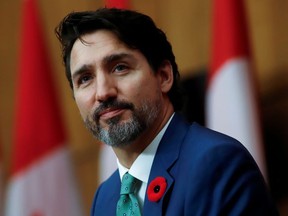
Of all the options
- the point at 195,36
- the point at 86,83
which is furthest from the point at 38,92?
the point at 86,83

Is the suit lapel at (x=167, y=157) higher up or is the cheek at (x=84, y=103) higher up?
the cheek at (x=84, y=103)

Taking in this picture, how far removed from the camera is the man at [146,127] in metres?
1.19

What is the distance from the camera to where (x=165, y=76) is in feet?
4.88

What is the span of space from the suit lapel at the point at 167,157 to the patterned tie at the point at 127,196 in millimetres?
77

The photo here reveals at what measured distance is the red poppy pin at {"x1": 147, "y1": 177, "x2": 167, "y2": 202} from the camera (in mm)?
1261

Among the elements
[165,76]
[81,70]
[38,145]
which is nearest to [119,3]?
[38,145]

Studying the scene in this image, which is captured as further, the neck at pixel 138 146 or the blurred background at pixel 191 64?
the blurred background at pixel 191 64

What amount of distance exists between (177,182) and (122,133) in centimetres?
16

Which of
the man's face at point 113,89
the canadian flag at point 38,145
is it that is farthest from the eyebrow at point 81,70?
the canadian flag at point 38,145

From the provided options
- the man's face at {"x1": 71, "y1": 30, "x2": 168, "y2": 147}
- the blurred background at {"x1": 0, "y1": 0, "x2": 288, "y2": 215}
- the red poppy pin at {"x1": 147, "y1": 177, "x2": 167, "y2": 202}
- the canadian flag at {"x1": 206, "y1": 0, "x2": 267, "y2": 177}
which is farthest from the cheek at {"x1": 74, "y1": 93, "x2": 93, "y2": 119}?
the blurred background at {"x1": 0, "y1": 0, "x2": 288, "y2": 215}

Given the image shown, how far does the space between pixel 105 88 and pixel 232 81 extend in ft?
5.00

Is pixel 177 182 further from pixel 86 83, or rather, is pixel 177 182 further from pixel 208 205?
pixel 86 83

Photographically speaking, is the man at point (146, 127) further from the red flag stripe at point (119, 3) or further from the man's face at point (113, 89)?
the red flag stripe at point (119, 3)

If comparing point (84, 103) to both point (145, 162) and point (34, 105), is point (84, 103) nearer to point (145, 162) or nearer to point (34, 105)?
point (145, 162)
